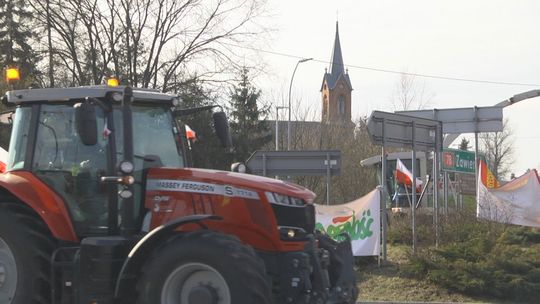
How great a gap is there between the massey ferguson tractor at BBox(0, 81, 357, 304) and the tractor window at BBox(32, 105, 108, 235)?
0.04ft

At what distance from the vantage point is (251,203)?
600 centimetres

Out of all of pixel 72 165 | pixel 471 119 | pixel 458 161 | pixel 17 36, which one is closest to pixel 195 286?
pixel 72 165

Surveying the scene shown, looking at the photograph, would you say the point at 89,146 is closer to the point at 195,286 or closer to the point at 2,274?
the point at 2,274

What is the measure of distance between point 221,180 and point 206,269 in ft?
3.25

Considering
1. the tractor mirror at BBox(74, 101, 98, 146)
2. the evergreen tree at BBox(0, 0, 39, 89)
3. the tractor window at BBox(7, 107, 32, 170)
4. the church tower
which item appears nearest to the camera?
the tractor mirror at BBox(74, 101, 98, 146)

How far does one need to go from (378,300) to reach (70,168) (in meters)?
5.66

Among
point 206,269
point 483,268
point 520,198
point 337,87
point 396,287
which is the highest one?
point 337,87

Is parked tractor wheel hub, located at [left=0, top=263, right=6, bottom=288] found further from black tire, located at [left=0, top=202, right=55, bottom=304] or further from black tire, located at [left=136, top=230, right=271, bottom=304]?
black tire, located at [left=136, top=230, right=271, bottom=304]

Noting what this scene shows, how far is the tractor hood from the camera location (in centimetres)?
609

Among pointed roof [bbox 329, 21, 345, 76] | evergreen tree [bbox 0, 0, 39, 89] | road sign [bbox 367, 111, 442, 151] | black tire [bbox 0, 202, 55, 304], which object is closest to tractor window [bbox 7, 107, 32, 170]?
black tire [bbox 0, 202, 55, 304]

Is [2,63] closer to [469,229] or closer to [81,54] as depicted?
[81,54]

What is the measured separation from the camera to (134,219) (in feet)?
20.5

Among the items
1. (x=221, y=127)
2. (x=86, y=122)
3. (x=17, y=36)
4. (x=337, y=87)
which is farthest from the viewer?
(x=337, y=87)

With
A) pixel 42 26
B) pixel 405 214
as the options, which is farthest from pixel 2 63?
pixel 405 214
